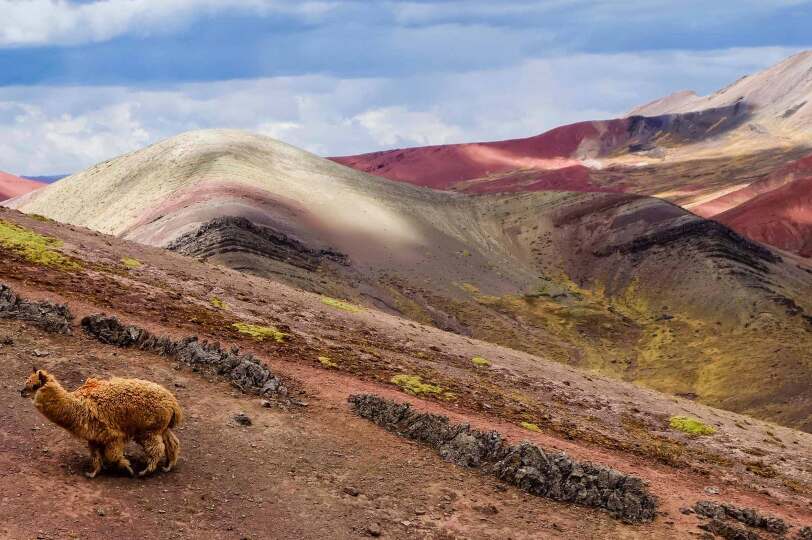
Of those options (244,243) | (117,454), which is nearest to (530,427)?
(117,454)

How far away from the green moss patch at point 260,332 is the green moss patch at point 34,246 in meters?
6.70

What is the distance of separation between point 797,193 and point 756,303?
71.7 m

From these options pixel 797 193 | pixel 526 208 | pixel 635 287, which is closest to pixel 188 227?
pixel 635 287

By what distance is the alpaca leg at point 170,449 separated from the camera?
14.1 meters

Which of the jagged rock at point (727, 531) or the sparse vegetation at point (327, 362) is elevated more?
the sparse vegetation at point (327, 362)

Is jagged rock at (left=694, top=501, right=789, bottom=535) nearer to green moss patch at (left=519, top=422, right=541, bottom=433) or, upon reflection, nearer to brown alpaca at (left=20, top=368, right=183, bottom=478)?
green moss patch at (left=519, top=422, right=541, bottom=433)

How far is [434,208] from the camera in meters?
114

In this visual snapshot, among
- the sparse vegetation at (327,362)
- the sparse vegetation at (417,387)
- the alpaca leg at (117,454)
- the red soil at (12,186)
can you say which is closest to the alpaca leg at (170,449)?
the alpaca leg at (117,454)

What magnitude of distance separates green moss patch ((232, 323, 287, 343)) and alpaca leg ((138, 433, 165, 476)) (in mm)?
10606

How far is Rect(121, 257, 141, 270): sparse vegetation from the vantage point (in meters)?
30.0

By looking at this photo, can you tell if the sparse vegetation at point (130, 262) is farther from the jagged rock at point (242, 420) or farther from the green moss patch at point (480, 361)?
the green moss patch at point (480, 361)

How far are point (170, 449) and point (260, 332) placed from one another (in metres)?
11.1

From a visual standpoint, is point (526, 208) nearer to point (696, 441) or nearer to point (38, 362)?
point (696, 441)

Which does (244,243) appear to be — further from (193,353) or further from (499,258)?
(499,258)
